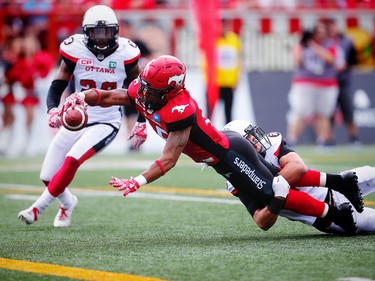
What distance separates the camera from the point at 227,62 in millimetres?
14844

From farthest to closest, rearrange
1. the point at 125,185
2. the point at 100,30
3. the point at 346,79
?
1. the point at 346,79
2. the point at 100,30
3. the point at 125,185

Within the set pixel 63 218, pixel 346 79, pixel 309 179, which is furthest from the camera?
pixel 346 79

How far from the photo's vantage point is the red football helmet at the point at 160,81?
5.41 meters

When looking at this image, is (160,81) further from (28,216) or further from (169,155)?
(28,216)

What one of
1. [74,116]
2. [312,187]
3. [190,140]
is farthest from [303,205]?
[74,116]

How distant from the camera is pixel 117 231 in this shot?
20.7 ft

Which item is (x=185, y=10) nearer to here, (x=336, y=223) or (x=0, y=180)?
(x=0, y=180)

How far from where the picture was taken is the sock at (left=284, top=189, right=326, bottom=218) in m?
5.57

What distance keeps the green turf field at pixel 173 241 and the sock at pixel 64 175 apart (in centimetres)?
32

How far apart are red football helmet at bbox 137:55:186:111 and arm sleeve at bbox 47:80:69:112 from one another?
4.03 ft

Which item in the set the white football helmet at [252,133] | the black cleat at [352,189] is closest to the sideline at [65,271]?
the white football helmet at [252,133]

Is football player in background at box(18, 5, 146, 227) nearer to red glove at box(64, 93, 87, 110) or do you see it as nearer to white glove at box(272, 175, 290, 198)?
red glove at box(64, 93, 87, 110)

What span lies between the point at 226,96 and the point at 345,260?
1005 centimetres

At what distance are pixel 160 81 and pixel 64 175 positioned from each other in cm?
149
